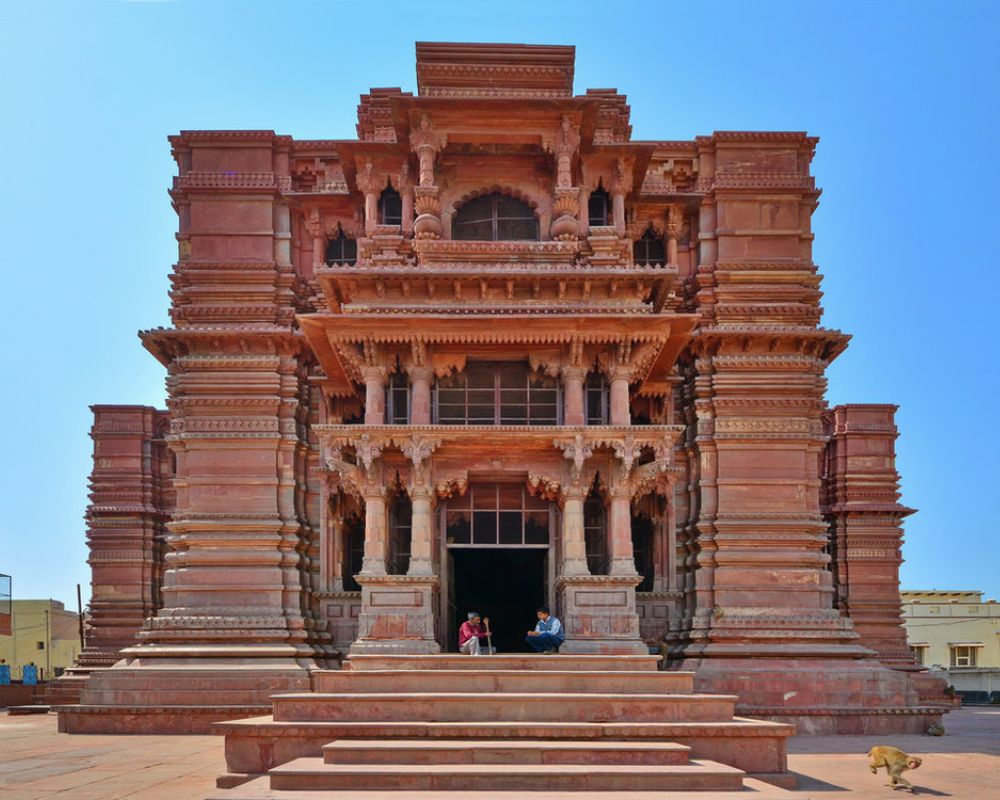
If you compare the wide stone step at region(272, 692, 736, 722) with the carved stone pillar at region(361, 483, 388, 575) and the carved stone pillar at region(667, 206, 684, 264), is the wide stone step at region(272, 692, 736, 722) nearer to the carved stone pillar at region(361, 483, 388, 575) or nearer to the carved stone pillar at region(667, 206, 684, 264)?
the carved stone pillar at region(361, 483, 388, 575)

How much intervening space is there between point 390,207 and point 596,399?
7.80m

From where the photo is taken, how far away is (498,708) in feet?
58.0

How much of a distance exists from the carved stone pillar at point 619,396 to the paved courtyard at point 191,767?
7322 millimetres

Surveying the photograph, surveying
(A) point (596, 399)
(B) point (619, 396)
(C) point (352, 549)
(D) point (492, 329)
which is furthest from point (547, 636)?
(C) point (352, 549)

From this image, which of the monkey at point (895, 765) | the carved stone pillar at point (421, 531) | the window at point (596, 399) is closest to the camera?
the monkey at point (895, 765)

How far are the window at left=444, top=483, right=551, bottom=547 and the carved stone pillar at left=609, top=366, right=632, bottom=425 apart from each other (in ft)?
7.84

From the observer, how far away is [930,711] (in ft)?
82.4

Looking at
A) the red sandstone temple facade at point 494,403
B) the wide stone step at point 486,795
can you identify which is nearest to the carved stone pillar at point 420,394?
the red sandstone temple facade at point 494,403

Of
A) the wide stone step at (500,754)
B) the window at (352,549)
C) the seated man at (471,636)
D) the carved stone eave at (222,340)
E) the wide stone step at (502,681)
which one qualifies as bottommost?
the wide stone step at (500,754)

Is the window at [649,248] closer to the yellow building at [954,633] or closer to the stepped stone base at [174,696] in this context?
the stepped stone base at [174,696]

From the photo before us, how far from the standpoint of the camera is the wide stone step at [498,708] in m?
17.6

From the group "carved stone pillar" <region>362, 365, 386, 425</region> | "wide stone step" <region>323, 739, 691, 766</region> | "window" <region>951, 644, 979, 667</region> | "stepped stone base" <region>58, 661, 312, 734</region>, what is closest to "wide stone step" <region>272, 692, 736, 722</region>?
"wide stone step" <region>323, 739, 691, 766</region>

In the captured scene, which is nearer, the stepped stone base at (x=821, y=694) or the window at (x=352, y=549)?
the stepped stone base at (x=821, y=694)

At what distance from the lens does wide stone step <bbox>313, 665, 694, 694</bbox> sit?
18.7 meters
